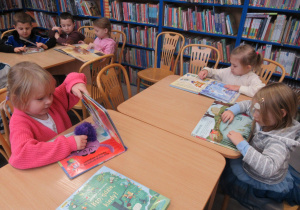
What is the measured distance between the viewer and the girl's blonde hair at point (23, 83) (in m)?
0.88

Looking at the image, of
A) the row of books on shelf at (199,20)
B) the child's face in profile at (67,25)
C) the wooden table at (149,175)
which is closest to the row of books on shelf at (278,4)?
the row of books on shelf at (199,20)

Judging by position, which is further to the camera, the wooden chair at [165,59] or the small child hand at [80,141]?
the wooden chair at [165,59]

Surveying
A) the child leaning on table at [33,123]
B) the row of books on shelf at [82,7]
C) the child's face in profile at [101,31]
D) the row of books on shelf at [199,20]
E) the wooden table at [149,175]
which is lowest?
the wooden table at [149,175]

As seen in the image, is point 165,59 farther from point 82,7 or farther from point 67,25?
point 82,7

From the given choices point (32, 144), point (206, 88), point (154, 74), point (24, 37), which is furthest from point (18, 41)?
point (206, 88)

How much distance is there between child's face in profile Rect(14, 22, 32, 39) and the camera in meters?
2.38

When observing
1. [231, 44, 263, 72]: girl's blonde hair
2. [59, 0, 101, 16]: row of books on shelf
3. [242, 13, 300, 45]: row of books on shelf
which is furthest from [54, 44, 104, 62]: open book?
[242, 13, 300, 45]: row of books on shelf

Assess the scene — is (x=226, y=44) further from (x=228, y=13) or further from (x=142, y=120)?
(x=142, y=120)

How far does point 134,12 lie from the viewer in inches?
118

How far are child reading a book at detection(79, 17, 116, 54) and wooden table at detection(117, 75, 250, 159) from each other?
1384mm

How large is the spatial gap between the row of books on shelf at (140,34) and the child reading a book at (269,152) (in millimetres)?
2284

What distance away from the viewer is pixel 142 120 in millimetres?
1156

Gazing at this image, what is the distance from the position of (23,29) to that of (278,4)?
9.29 ft

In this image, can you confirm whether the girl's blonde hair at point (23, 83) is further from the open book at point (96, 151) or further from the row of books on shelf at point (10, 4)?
the row of books on shelf at point (10, 4)
